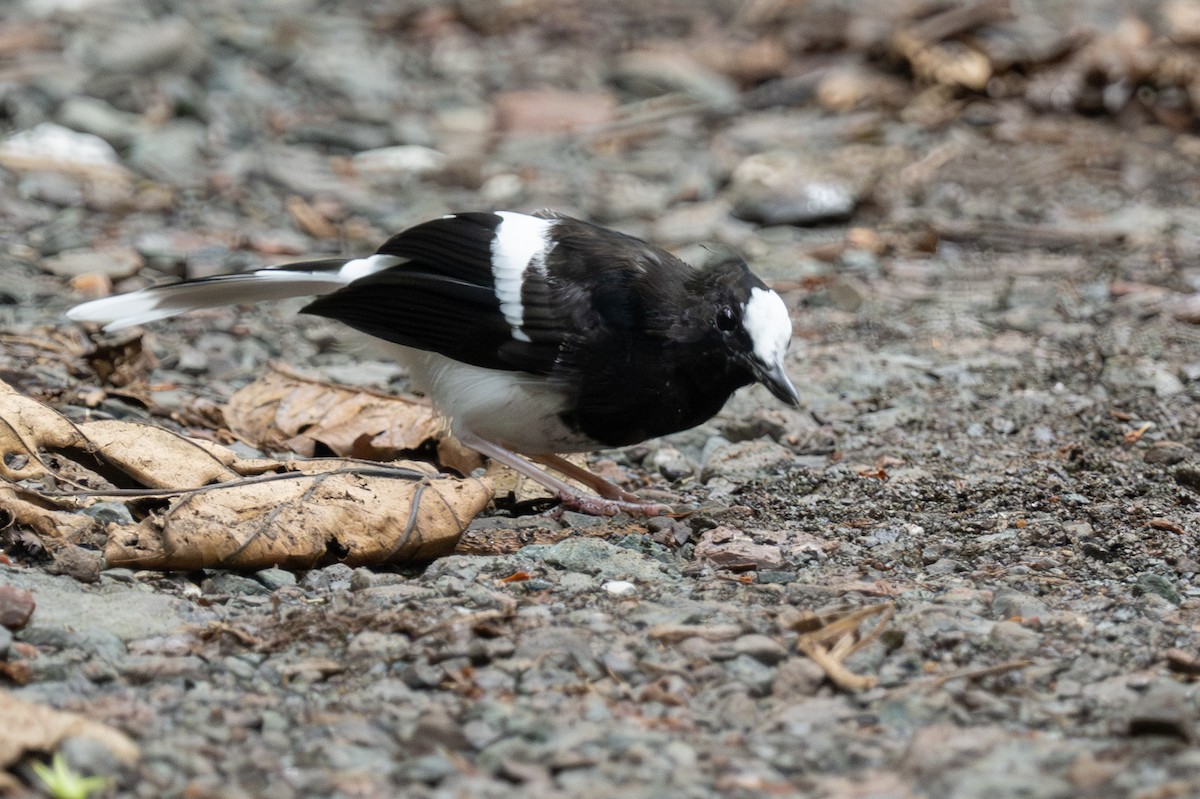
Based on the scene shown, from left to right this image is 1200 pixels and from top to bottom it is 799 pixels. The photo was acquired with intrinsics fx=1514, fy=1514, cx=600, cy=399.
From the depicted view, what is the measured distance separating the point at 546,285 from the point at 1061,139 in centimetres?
486

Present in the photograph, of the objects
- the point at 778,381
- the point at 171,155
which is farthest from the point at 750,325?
the point at 171,155

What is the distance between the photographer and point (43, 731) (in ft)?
7.83

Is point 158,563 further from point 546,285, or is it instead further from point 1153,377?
point 1153,377

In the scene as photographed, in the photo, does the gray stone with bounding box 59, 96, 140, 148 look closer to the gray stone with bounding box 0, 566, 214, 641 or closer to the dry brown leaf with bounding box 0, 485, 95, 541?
the dry brown leaf with bounding box 0, 485, 95, 541

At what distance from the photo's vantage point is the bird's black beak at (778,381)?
401cm

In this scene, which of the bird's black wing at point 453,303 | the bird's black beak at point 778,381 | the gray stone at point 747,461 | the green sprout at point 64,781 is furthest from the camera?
the gray stone at point 747,461

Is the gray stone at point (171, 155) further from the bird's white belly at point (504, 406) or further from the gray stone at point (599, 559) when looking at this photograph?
the gray stone at point (599, 559)

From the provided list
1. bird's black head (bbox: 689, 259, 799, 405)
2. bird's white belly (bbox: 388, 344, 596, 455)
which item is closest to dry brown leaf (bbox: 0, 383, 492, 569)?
bird's white belly (bbox: 388, 344, 596, 455)

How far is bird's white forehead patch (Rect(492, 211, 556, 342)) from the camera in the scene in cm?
426

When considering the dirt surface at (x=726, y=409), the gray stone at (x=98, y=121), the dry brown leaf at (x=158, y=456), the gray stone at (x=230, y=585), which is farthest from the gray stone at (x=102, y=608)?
the gray stone at (x=98, y=121)

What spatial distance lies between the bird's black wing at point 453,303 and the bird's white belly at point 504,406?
0.04m

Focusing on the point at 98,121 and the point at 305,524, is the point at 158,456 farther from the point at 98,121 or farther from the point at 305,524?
the point at 98,121

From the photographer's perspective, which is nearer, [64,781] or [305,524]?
[64,781]

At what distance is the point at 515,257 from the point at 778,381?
881 millimetres
